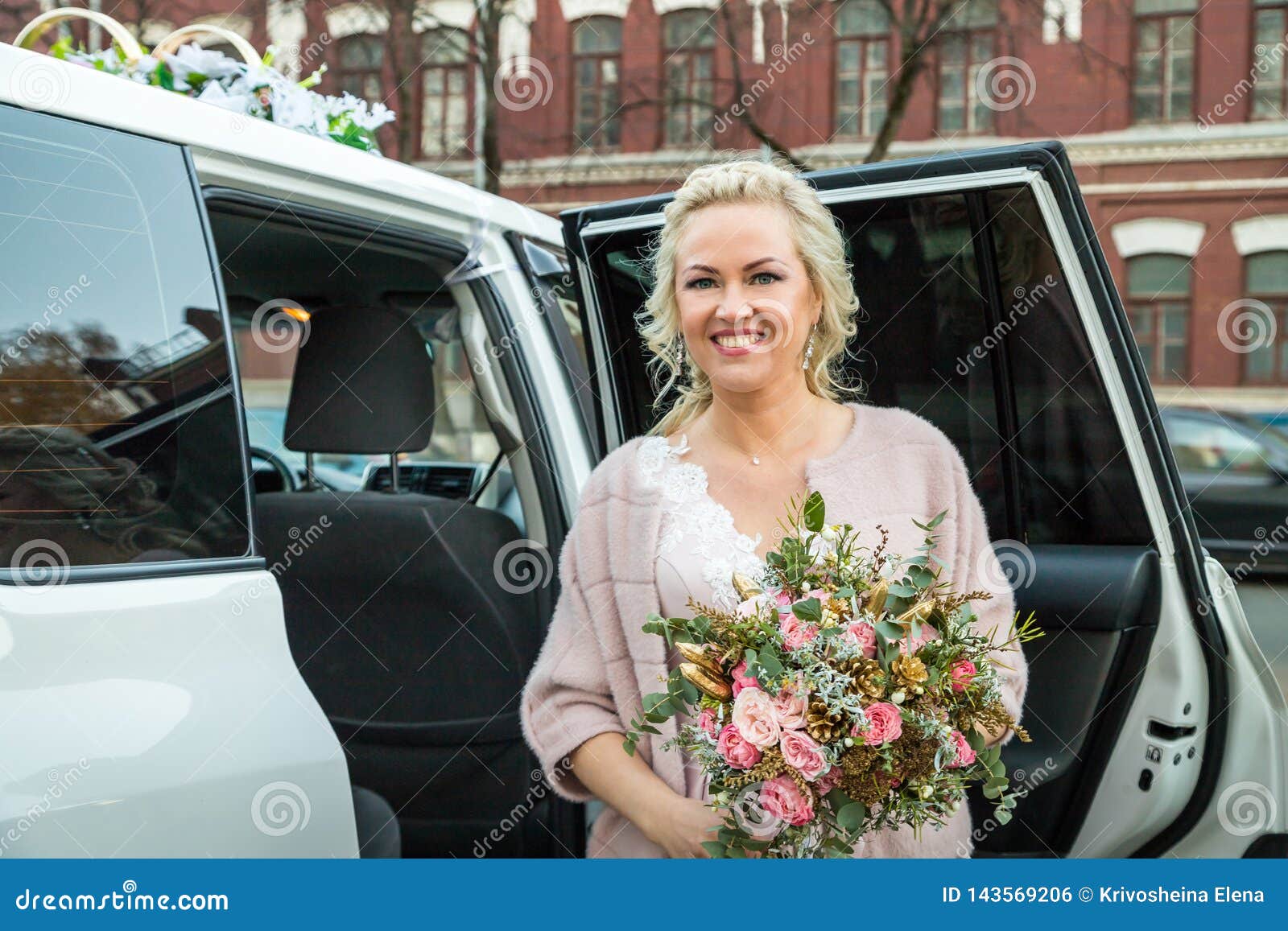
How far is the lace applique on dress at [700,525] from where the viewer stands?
1.99 metres

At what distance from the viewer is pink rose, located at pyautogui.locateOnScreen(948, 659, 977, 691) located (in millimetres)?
1666

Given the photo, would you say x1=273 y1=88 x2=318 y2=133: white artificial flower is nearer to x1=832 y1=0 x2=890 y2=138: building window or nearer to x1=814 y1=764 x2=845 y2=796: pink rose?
x1=814 y1=764 x2=845 y2=796: pink rose

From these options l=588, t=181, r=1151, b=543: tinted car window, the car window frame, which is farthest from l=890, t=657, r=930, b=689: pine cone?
the car window frame

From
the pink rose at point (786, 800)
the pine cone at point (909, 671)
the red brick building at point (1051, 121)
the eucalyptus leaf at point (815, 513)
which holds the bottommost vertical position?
the pink rose at point (786, 800)

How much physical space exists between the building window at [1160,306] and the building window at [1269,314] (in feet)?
3.04

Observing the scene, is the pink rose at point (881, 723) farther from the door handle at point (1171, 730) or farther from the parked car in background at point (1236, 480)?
the parked car in background at point (1236, 480)

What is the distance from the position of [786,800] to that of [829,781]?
0.23 feet

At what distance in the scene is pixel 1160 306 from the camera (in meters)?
19.5

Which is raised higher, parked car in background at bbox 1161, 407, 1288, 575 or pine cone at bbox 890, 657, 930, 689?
pine cone at bbox 890, 657, 930, 689

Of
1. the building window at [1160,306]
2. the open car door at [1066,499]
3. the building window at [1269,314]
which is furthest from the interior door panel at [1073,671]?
the building window at [1269,314]

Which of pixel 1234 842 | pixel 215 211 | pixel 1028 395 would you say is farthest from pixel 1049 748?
pixel 215 211

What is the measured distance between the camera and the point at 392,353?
128 inches

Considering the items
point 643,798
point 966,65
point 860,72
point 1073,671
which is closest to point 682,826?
point 643,798

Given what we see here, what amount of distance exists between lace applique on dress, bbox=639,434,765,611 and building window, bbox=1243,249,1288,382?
19.0 metres
